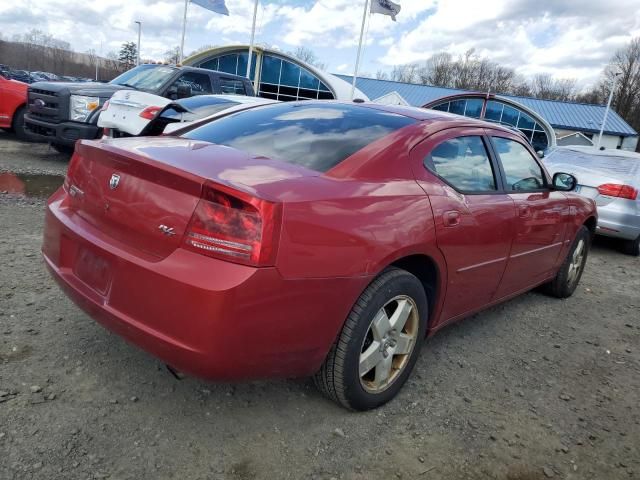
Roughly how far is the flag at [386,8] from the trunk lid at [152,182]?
83.9 ft

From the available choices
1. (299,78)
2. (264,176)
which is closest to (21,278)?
(264,176)

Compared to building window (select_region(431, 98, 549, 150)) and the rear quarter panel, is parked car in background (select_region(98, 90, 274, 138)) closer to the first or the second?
the rear quarter panel

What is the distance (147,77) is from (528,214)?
765cm

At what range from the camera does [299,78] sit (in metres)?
37.6

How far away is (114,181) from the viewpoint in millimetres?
2299

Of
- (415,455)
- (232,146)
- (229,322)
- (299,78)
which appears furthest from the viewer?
(299,78)

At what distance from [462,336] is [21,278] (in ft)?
10.7

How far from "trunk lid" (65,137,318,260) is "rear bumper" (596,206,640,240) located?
19.6 ft

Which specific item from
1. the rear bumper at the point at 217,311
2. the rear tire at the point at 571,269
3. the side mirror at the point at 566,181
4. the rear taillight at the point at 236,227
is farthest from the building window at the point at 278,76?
the rear taillight at the point at 236,227

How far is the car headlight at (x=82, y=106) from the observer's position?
800cm

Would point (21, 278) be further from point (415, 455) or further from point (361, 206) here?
point (415, 455)

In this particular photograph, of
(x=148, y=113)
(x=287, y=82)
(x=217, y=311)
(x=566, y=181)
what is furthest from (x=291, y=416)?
(x=287, y=82)

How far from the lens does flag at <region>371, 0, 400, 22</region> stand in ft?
83.4

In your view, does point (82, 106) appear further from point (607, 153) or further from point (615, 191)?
point (607, 153)
